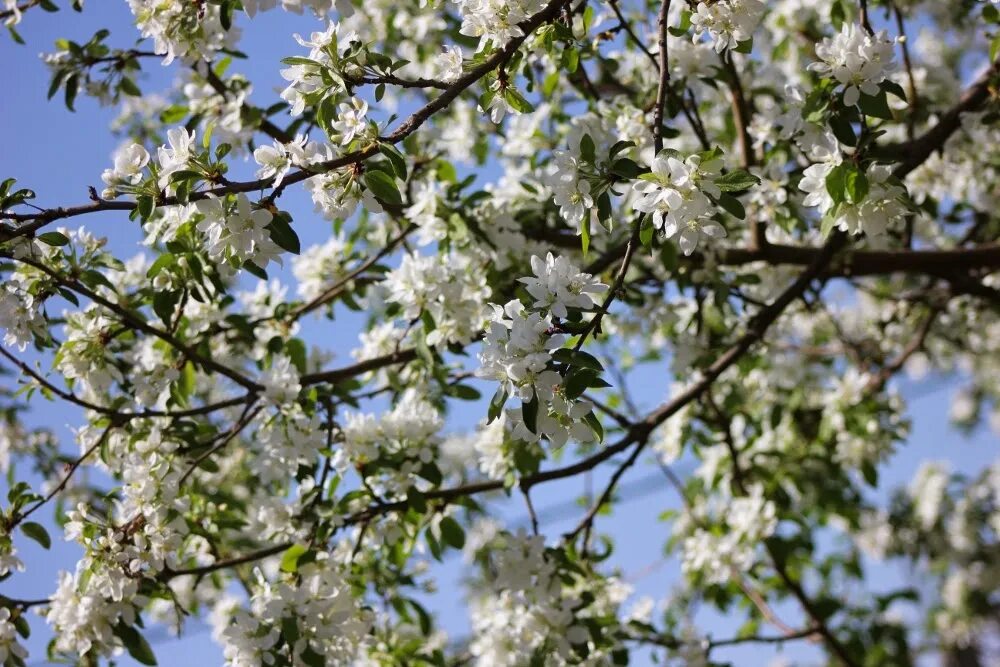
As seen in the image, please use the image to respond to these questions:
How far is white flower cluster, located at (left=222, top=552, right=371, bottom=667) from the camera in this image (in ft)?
7.77

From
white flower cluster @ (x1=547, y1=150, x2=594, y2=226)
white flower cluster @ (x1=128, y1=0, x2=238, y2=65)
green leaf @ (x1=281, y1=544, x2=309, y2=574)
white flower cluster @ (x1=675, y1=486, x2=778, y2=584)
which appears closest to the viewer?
white flower cluster @ (x1=547, y1=150, x2=594, y2=226)

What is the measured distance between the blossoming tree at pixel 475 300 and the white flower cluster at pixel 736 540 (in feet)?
0.05

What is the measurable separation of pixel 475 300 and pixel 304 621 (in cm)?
106

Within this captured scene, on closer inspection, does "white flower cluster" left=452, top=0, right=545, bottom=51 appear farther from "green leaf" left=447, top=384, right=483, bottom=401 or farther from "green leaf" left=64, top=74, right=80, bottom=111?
"green leaf" left=64, top=74, right=80, bottom=111

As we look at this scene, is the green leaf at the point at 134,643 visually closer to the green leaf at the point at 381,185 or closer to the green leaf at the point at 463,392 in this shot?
the green leaf at the point at 463,392

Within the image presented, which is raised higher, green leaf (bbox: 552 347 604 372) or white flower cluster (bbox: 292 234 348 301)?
white flower cluster (bbox: 292 234 348 301)

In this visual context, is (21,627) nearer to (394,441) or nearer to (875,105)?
(394,441)

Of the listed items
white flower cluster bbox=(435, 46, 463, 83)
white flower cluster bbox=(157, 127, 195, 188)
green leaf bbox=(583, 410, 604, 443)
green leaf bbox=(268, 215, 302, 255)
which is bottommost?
green leaf bbox=(583, 410, 604, 443)

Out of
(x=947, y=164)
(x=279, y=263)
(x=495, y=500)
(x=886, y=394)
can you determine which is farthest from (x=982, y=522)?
(x=279, y=263)

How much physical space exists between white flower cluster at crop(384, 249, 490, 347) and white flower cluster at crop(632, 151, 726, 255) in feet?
3.19

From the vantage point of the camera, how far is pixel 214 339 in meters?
3.29

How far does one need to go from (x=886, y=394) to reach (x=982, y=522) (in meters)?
3.65

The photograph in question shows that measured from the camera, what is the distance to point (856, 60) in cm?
215

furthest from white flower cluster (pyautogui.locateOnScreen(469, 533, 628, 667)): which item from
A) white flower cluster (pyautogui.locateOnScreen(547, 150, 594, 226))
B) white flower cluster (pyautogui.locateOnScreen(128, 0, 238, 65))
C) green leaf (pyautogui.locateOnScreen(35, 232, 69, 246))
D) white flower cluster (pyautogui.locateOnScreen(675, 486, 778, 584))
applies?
white flower cluster (pyautogui.locateOnScreen(128, 0, 238, 65))
